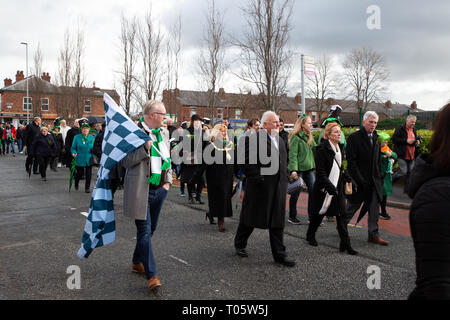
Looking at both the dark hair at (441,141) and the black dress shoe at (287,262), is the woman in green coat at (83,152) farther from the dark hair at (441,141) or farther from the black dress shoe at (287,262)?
the dark hair at (441,141)

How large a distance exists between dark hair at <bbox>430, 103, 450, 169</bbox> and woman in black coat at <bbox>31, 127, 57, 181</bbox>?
14022mm

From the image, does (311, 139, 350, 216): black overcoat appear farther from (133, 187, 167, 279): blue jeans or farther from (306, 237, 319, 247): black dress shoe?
(133, 187, 167, 279): blue jeans

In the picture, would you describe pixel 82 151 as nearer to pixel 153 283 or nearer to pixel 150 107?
pixel 150 107

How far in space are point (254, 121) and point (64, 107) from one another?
98.9 feet

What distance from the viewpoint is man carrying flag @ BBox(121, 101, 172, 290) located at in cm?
404

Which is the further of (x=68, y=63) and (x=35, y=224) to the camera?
(x=68, y=63)

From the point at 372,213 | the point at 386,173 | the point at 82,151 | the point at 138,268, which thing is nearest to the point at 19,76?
the point at 82,151

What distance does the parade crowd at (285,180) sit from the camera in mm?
1826

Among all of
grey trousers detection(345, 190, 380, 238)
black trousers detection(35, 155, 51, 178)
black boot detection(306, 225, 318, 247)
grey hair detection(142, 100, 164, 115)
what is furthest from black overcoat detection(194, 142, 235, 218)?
black trousers detection(35, 155, 51, 178)

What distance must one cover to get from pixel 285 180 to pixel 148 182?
200 cm

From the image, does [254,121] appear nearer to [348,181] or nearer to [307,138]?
[307,138]
